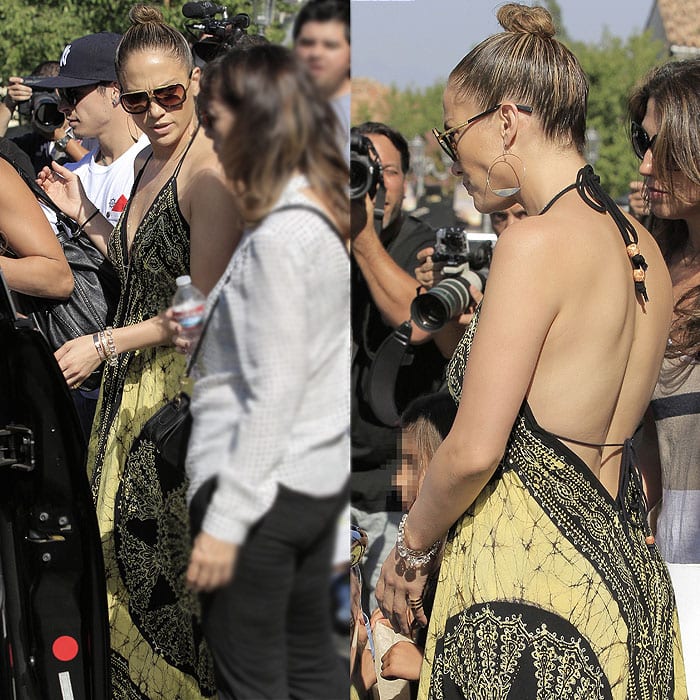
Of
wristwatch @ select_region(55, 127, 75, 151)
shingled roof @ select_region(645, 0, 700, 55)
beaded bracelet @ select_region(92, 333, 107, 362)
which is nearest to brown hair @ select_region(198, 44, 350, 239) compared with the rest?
beaded bracelet @ select_region(92, 333, 107, 362)

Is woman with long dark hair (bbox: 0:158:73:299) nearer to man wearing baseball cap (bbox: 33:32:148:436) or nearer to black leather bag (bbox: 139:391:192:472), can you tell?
man wearing baseball cap (bbox: 33:32:148:436)

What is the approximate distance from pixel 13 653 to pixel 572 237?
123 cm

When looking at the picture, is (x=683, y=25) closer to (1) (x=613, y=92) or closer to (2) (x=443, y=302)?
(1) (x=613, y=92)

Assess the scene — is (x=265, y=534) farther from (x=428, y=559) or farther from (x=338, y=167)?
(x=428, y=559)

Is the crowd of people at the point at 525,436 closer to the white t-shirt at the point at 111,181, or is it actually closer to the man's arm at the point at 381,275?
the man's arm at the point at 381,275

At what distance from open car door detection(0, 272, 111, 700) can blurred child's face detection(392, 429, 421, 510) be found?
559 mm

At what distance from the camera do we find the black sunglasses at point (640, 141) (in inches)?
76.5

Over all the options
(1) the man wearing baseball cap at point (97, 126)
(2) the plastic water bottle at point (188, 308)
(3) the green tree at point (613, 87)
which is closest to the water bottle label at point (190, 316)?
(2) the plastic water bottle at point (188, 308)

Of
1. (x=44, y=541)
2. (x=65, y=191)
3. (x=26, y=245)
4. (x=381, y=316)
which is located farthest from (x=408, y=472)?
(x=65, y=191)

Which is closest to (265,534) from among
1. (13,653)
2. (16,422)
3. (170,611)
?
(170,611)

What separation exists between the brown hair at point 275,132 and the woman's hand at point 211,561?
0.34 meters

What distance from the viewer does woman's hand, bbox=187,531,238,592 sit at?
1.00 metres

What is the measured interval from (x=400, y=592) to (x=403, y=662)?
142 millimetres

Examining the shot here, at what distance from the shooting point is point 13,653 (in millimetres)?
1758
